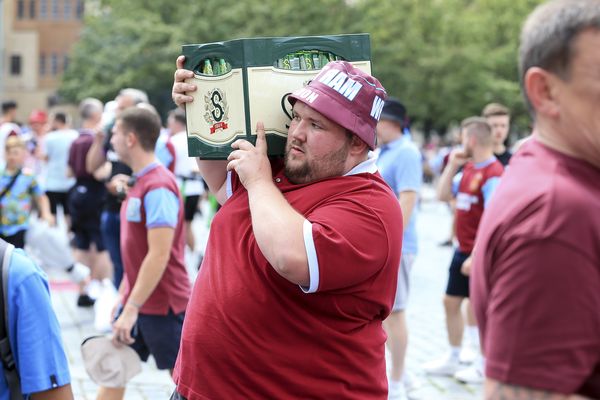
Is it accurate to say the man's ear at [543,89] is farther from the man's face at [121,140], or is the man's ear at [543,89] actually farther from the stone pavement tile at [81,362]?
the stone pavement tile at [81,362]

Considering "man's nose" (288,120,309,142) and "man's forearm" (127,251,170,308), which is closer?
"man's nose" (288,120,309,142)

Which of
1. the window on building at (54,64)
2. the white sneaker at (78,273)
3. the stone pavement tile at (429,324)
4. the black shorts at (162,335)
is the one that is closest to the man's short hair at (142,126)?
the black shorts at (162,335)

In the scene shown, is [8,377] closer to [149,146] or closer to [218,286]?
[218,286]

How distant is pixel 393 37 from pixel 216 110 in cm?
4468

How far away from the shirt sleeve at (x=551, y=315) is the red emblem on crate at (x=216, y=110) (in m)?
1.51

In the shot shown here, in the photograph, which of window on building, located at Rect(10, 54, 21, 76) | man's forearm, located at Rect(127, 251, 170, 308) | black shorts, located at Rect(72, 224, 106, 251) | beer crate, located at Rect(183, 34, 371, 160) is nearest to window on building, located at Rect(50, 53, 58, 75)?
window on building, located at Rect(10, 54, 21, 76)

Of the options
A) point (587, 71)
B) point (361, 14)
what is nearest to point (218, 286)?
point (587, 71)

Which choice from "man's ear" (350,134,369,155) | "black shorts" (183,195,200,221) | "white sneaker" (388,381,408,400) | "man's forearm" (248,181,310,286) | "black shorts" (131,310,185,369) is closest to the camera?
"man's forearm" (248,181,310,286)

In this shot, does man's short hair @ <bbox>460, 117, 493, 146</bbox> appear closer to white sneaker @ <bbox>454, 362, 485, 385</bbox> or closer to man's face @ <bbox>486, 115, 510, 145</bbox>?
man's face @ <bbox>486, 115, 510, 145</bbox>

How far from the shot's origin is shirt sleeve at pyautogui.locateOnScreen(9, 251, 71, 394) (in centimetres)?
249

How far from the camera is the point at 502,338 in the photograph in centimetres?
179

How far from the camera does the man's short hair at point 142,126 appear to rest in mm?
5328

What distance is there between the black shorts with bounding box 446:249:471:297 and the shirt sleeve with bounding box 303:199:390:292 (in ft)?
14.4

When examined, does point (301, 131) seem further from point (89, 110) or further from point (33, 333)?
point (89, 110)
